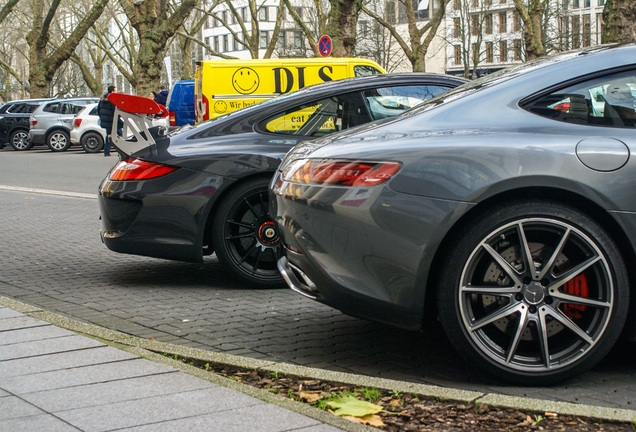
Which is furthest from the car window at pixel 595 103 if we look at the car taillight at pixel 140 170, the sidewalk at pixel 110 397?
the car taillight at pixel 140 170

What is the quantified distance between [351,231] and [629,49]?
1584 mm

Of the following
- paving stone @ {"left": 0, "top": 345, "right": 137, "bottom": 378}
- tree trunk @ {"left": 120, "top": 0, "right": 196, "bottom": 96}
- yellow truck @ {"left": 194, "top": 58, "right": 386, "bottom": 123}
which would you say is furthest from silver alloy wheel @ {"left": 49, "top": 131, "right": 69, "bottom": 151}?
paving stone @ {"left": 0, "top": 345, "right": 137, "bottom": 378}

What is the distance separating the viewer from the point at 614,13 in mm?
16859

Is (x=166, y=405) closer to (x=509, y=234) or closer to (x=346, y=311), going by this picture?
(x=346, y=311)

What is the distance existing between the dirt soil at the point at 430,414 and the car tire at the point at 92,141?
25.5 metres

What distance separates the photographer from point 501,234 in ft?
11.8

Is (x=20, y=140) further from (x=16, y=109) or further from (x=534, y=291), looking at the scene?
(x=534, y=291)

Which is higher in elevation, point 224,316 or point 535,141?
point 535,141

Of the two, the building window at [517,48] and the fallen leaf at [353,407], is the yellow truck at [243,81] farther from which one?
the building window at [517,48]

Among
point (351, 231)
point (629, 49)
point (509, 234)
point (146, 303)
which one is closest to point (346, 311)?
point (351, 231)

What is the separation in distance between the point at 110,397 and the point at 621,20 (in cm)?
1589

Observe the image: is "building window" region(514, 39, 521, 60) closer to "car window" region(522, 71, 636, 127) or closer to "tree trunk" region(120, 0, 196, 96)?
"tree trunk" region(120, 0, 196, 96)

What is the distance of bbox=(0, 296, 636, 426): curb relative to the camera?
122 inches

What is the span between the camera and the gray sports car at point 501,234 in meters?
3.56
